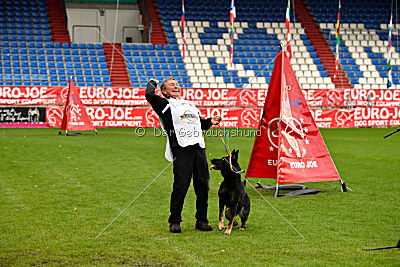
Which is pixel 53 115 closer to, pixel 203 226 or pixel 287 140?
pixel 287 140

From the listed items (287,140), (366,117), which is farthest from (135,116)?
(287,140)

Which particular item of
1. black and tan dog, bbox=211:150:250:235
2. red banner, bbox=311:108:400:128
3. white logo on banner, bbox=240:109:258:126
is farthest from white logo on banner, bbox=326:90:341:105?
black and tan dog, bbox=211:150:250:235

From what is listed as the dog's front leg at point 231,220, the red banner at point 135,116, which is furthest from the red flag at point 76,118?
the dog's front leg at point 231,220

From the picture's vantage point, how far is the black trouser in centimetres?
659

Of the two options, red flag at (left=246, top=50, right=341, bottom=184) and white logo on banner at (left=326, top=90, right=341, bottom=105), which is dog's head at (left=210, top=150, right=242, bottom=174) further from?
white logo on banner at (left=326, top=90, right=341, bottom=105)

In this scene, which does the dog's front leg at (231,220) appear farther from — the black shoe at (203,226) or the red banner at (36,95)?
the red banner at (36,95)

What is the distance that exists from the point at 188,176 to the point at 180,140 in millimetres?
429

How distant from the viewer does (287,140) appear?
9531mm

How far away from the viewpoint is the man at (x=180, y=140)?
6551 millimetres

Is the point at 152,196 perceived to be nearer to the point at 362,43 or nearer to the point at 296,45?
the point at 296,45

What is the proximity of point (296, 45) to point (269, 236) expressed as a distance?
33295 millimetres

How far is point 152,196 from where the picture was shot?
9.33 meters

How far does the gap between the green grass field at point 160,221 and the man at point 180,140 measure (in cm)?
45

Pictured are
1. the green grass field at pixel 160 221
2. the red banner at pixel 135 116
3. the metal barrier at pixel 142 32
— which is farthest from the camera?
the metal barrier at pixel 142 32
